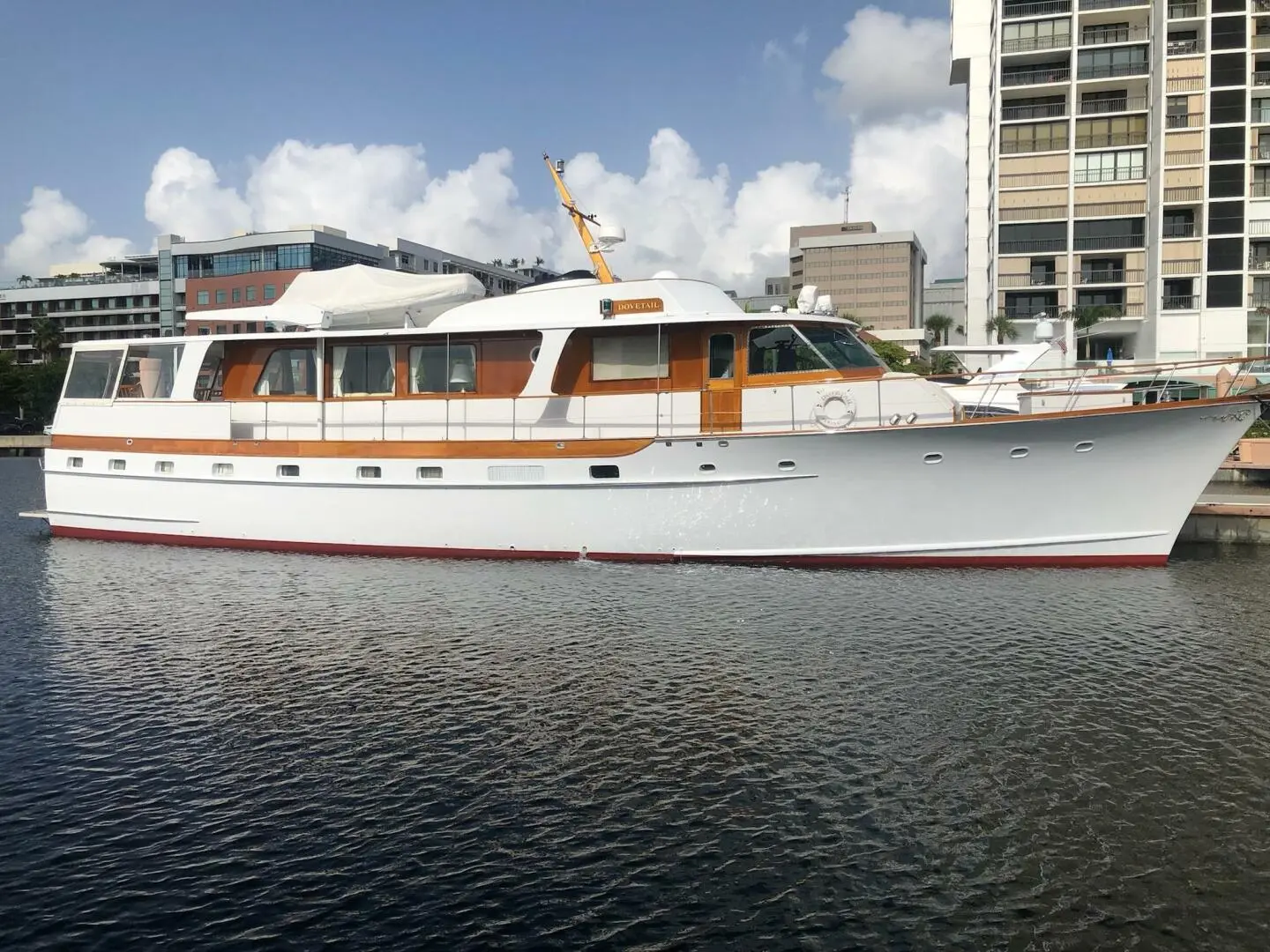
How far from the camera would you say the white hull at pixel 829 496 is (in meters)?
15.2

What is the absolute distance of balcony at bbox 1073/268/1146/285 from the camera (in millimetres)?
57156

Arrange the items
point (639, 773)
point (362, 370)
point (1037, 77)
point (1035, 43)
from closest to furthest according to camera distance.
Answer: point (639, 773)
point (362, 370)
point (1035, 43)
point (1037, 77)

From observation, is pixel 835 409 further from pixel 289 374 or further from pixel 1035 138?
pixel 1035 138

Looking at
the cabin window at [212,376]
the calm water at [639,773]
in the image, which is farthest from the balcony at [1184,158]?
the cabin window at [212,376]

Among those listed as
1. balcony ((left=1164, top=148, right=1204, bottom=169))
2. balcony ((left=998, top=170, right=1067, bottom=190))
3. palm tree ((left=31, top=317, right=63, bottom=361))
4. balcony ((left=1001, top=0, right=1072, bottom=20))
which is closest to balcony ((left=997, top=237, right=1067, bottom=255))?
balcony ((left=998, top=170, right=1067, bottom=190))

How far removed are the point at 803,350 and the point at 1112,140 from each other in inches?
1990

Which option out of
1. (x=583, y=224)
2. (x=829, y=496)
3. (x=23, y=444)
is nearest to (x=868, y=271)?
(x=23, y=444)

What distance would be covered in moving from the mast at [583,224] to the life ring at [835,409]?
5.37 m

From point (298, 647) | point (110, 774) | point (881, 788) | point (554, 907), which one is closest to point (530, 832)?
point (554, 907)

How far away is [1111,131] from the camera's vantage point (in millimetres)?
56844

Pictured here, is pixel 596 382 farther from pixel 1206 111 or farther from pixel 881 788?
pixel 1206 111

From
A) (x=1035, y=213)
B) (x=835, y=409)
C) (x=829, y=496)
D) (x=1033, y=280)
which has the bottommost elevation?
(x=829, y=496)

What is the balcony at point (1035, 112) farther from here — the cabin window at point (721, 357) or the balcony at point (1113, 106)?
the cabin window at point (721, 357)

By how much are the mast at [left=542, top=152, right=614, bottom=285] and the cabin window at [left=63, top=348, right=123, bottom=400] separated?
9.45 meters
